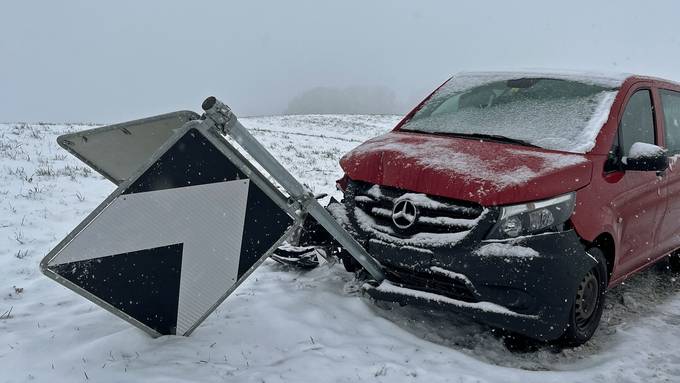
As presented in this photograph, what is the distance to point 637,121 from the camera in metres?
4.39

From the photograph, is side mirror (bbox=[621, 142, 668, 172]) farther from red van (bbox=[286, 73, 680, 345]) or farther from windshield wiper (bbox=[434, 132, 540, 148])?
windshield wiper (bbox=[434, 132, 540, 148])

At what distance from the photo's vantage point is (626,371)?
3369 mm

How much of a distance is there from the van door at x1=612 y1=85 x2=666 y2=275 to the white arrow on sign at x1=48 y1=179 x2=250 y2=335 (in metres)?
2.75

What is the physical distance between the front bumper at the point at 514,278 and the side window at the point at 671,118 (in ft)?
7.06

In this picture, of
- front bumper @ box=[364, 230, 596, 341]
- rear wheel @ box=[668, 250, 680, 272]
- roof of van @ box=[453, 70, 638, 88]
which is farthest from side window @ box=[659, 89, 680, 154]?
front bumper @ box=[364, 230, 596, 341]

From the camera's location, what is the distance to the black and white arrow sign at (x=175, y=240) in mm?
2746

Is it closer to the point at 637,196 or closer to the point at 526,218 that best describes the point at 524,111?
the point at 637,196

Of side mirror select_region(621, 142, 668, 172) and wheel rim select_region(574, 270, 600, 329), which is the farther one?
side mirror select_region(621, 142, 668, 172)

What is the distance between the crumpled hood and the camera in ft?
10.6

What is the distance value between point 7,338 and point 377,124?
2929cm

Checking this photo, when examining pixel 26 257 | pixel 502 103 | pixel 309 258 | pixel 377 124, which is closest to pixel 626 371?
pixel 502 103

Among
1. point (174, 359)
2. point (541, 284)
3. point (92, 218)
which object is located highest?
point (92, 218)

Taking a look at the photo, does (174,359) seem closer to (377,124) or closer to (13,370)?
(13,370)

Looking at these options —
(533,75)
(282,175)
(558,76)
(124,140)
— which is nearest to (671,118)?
(558,76)
